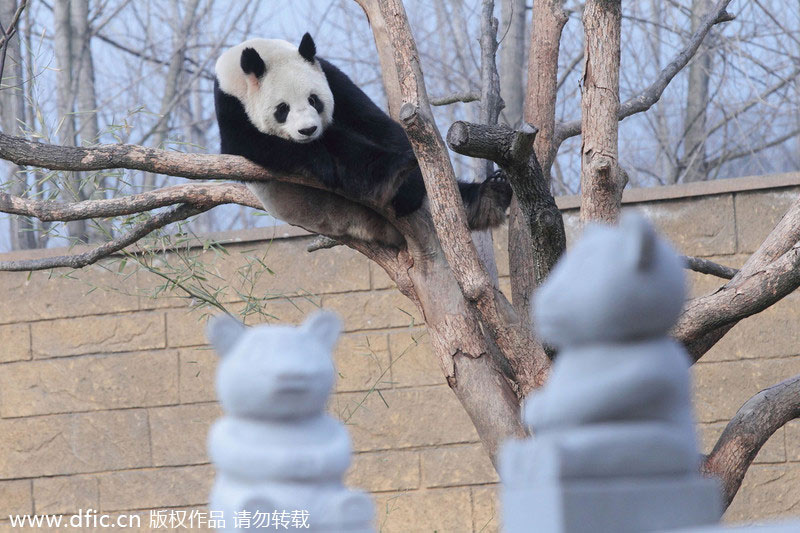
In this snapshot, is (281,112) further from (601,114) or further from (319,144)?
(601,114)

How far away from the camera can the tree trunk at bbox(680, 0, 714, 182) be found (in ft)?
15.2

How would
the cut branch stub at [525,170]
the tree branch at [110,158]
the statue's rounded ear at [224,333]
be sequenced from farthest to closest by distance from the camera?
the tree branch at [110,158]
the cut branch stub at [525,170]
the statue's rounded ear at [224,333]

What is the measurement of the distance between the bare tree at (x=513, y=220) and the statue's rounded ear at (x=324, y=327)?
0.77m

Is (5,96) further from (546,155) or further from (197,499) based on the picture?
(546,155)

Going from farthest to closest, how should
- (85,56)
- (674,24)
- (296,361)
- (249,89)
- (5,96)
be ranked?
1. (85,56)
2. (5,96)
3. (674,24)
4. (249,89)
5. (296,361)

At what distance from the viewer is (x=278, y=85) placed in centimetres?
235

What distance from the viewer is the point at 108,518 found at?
129 inches

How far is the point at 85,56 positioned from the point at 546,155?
371 cm

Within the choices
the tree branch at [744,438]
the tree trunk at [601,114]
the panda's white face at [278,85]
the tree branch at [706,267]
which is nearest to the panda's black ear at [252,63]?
the panda's white face at [278,85]

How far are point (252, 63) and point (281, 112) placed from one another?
15 cm

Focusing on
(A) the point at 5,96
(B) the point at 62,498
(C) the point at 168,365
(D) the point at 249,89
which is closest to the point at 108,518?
(B) the point at 62,498

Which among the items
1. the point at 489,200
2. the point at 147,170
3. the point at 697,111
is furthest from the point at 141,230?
the point at 697,111

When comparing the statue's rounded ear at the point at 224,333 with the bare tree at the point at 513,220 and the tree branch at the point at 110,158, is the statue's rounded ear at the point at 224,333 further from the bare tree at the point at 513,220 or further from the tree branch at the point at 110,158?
the tree branch at the point at 110,158

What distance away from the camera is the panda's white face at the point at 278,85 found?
230 centimetres
